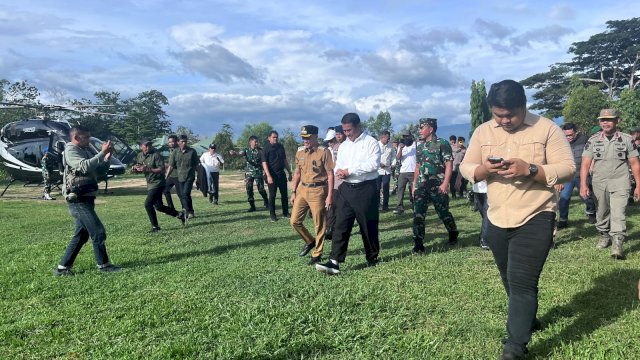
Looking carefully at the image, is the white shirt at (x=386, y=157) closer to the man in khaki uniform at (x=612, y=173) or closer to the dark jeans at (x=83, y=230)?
the man in khaki uniform at (x=612, y=173)

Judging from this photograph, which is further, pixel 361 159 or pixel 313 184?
pixel 313 184

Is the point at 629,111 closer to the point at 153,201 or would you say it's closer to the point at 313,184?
the point at 313,184

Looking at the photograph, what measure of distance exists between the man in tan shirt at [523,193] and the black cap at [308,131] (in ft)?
11.9

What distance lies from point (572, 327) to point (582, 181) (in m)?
3.66

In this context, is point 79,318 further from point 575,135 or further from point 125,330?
point 575,135

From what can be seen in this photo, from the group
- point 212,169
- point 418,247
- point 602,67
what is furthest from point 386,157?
point 602,67

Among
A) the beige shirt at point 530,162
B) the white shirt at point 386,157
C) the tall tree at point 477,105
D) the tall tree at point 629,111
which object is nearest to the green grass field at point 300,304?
the beige shirt at point 530,162

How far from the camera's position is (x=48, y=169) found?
17.2 meters

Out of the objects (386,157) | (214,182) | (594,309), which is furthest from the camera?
(214,182)

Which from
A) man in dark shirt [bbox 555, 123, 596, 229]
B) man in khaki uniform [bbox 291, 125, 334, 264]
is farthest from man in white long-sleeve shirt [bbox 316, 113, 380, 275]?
man in dark shirt [bbox 555, 123, 596, 229]

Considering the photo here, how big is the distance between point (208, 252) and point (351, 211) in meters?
2.90

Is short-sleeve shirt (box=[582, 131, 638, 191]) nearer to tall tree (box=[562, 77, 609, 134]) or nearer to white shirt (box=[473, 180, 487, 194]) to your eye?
white shirt (box=[473, 180, 487, 194])

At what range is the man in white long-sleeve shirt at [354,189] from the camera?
5.72 metres

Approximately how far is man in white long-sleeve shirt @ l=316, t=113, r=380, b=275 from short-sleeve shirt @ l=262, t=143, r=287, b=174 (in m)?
4.84
